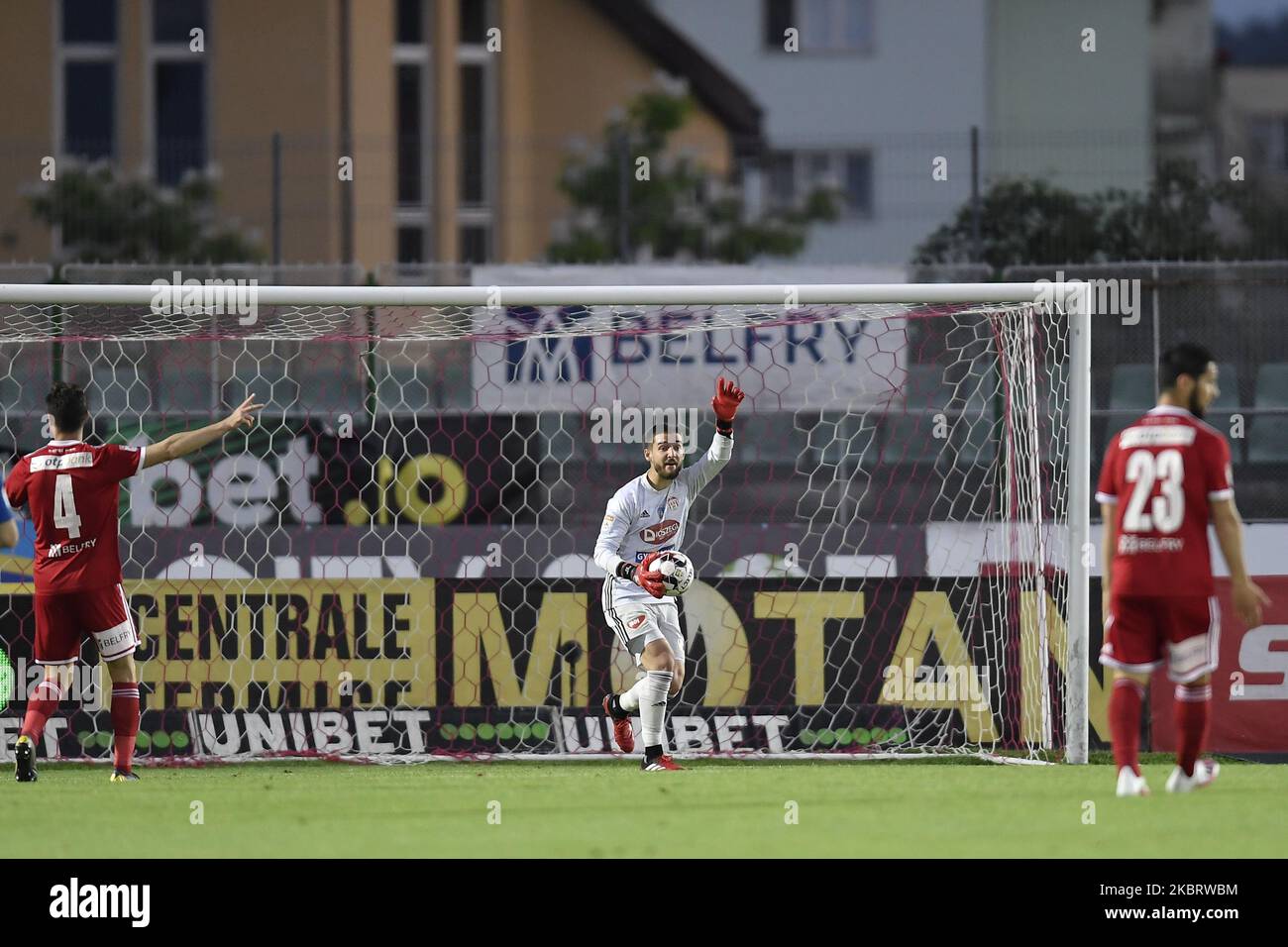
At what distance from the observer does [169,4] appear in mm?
22062

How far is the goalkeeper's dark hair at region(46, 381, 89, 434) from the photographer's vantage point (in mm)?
8852

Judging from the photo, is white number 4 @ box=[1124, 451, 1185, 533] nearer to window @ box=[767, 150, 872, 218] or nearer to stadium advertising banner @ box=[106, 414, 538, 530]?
stadium advertising banner @ box=[106, 414, 538, 530]

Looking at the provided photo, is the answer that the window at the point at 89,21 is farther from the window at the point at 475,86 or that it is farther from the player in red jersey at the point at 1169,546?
the player in red jersey at the point at 1169,546

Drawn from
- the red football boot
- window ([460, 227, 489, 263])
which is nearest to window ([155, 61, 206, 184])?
window ([460, 227, 489, 263])

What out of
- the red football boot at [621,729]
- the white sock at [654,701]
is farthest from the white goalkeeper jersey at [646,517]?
the red football boot at [621,729]

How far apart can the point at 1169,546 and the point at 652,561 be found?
2985 mm

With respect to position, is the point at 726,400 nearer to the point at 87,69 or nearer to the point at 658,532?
the point at 658,532

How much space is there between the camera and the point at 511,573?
11094 mm

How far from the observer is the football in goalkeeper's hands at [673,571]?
9.38 m

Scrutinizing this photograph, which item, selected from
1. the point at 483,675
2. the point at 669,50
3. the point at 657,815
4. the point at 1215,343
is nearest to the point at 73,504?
the point at 483,675

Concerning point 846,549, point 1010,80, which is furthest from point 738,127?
point 846,549

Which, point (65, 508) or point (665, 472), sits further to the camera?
point (665, 472)

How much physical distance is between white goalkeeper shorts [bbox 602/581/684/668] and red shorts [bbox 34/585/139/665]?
2.42 metres

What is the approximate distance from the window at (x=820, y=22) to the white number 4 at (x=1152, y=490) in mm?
25098
